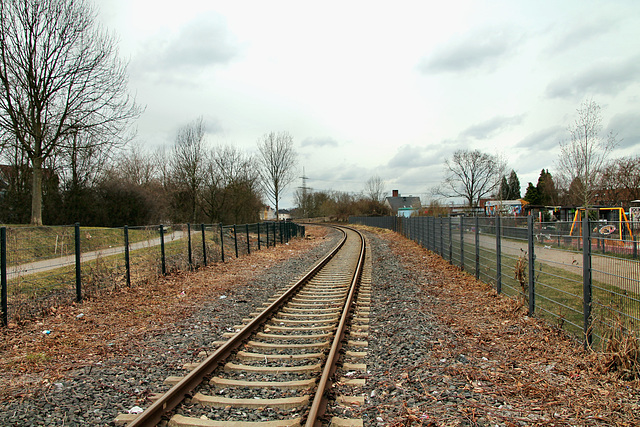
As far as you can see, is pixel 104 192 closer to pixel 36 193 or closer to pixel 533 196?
pixel 36 193

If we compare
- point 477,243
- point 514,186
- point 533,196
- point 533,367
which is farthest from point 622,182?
point 514,186

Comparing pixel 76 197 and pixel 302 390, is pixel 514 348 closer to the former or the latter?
pixel 302 390

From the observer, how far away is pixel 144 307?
837 centimetres

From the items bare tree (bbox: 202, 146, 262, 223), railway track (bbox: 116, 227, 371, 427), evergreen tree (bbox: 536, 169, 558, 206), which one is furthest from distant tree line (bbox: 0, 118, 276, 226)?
evergreen tree (bbox: 536, 169, 558, 206)

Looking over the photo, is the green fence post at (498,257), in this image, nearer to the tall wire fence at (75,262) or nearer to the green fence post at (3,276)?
the tall wire fence at (75,262)

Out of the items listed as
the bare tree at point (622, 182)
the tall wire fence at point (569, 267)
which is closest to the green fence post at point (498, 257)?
the tall wire fence at point (569, 267)

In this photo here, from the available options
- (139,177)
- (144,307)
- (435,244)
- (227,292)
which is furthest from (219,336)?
(139,177)

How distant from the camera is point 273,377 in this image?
15.2ft

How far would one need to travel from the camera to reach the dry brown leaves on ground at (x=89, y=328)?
4.94 meters

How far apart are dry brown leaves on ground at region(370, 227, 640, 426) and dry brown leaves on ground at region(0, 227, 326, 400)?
4864mm

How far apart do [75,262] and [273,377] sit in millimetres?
6504

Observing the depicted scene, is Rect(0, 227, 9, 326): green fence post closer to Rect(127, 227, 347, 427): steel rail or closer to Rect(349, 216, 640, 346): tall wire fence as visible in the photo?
Rect(127, 227, 347, 427): steel rail

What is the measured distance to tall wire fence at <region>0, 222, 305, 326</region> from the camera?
756 cm

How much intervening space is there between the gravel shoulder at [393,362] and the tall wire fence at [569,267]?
42cm
